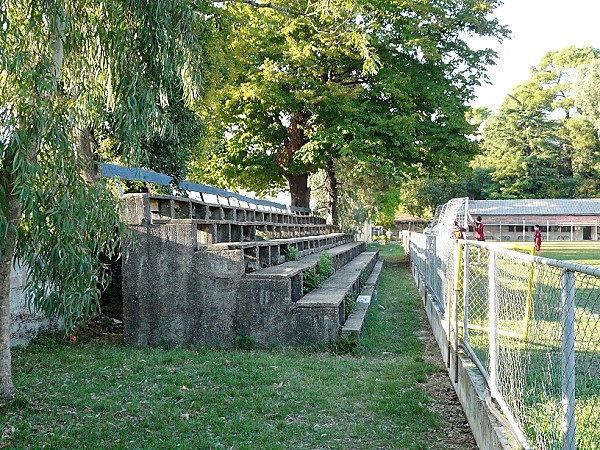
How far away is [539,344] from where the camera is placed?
3.85 meters

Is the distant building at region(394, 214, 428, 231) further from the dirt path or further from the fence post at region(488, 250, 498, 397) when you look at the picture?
the fence post at region(488, 250, 498, 397)

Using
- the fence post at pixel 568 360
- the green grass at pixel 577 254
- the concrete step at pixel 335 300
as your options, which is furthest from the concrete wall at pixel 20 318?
the green grass at pixel 577 254

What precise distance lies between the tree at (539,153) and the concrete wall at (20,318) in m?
52.8

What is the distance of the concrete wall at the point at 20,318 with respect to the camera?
6793 mm

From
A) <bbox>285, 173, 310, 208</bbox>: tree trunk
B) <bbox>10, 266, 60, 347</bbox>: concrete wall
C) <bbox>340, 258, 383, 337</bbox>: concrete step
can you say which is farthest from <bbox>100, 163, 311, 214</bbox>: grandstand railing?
<bbox>340, 258, 383, 337</bbox>: concrete step

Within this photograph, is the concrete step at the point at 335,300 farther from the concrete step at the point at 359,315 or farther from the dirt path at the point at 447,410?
the dirt path at the point at 447,410

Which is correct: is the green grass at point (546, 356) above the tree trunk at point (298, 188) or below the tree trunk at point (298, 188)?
below

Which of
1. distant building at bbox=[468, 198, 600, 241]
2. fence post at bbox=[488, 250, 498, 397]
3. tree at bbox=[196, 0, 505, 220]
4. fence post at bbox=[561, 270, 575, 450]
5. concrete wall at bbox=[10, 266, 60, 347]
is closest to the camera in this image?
fence post at bbox=[561, 270, 575, 450]

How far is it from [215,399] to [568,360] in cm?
347

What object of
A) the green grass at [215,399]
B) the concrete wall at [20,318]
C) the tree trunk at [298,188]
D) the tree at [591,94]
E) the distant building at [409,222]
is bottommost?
the green grass at [215,399]

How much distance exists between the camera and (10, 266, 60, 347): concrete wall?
6793mm

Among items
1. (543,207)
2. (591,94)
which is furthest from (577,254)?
(591,94)

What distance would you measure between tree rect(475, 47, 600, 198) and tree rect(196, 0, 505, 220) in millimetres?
37218

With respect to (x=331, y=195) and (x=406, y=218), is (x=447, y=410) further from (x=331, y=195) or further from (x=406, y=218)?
(x=406, y=218)
